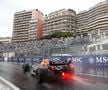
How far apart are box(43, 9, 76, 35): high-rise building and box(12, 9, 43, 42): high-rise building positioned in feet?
17.3

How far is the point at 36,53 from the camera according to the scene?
36.7m

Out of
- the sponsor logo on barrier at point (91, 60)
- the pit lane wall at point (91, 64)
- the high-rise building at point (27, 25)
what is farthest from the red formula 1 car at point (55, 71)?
the high-rise building at point (27, 25)

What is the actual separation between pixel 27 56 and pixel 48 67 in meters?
27.8

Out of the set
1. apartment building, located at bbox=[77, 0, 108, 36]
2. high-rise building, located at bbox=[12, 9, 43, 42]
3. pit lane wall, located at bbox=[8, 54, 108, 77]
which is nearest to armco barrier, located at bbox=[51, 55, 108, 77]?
pit lane wall, located at bbox=[8, 54, 108, 77]

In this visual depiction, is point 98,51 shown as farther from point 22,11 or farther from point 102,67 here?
point 22,11

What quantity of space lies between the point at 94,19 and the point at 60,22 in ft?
56.2

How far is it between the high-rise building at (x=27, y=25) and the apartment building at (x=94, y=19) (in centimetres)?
2266

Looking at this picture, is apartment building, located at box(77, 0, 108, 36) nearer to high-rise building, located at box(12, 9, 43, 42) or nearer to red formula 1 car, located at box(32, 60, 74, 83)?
high-rise building, located at box(12, 9, 43, 42)

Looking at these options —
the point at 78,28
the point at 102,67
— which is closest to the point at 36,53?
the point at 102,67

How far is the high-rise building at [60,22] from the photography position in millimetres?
131125

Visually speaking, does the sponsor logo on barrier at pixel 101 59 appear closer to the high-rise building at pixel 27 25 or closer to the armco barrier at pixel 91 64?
the armco barrier at pixel 91 64

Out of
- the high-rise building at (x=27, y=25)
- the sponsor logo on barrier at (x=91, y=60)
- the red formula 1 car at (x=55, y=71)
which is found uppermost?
the high-rise building at (x=27, y=25)

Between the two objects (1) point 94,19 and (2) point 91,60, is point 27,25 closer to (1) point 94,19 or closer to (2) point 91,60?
(1) point 94,19

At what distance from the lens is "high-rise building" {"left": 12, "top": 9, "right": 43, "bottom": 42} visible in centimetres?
14454
